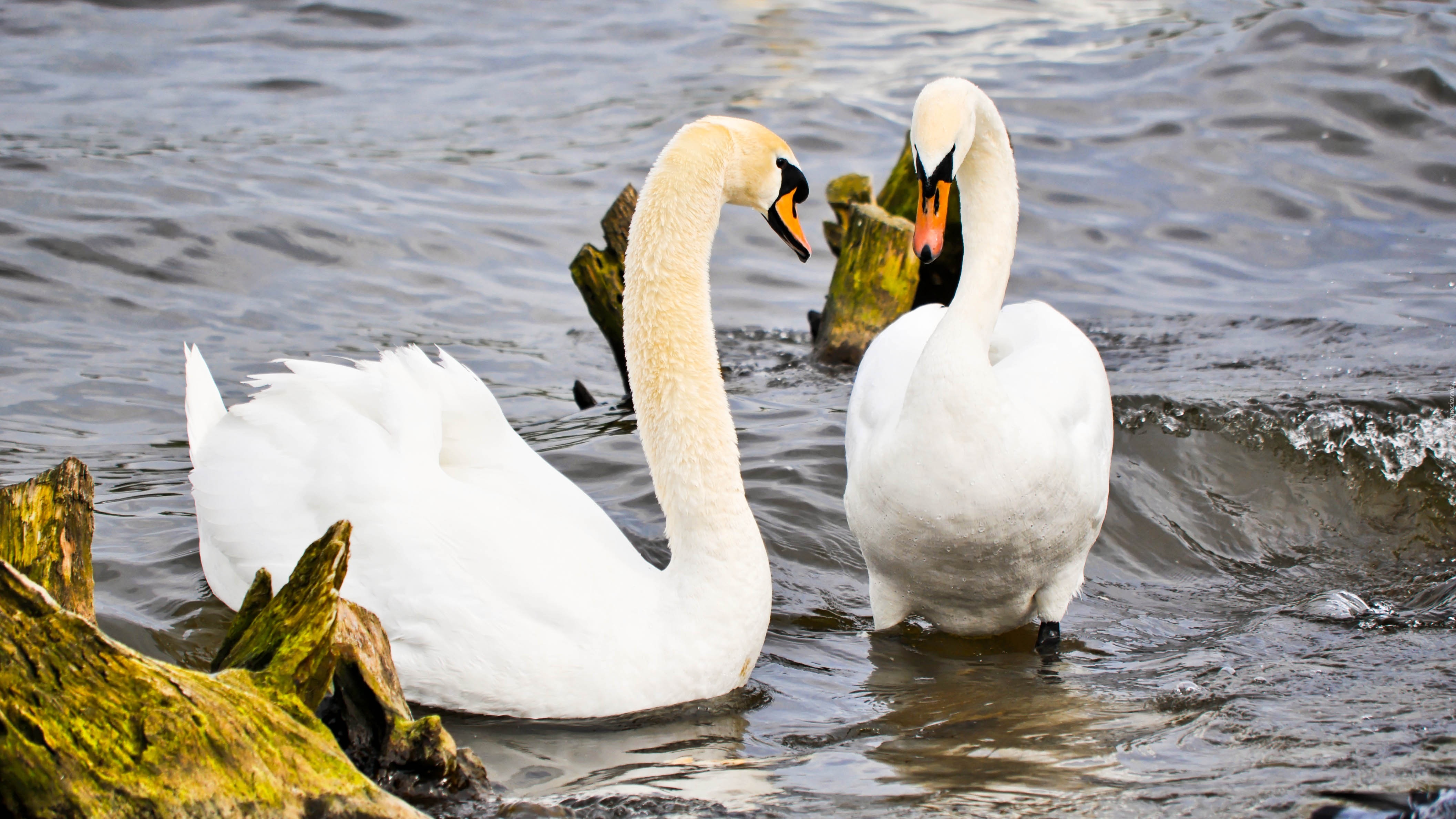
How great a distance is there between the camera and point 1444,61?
47.0 feet

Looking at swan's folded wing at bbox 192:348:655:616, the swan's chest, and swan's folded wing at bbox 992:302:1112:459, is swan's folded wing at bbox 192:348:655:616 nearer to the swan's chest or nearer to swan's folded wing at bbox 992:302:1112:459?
the swan's chest

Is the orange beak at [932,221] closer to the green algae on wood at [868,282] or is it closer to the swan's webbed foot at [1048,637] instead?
the swan's webbed foot at [1048,637]

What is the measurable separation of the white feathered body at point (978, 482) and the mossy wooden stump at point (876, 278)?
2.79 metres

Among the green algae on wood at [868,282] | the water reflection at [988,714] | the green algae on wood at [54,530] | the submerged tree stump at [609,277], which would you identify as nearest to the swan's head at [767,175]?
the water reflection at [988,714]

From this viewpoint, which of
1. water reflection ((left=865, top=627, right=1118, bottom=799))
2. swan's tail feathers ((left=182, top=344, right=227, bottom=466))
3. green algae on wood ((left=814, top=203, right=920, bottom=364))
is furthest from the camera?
green algae on wood ((left=814, top=203, right=920, bottom=364))

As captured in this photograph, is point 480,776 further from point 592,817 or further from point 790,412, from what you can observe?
point 790,412

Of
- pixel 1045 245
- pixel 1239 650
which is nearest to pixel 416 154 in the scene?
pixel 1045 245

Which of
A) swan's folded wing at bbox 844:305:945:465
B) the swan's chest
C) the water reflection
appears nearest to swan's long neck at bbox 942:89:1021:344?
swan's folded wing at bbox 844:305:945:465

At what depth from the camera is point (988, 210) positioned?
491cm

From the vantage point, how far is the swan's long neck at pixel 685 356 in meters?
4.02

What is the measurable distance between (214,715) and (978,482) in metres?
2.47

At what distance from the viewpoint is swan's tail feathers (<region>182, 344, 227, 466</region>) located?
444cm

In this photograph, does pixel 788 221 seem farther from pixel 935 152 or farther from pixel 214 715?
pixel 214 715

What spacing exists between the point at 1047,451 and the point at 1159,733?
107 centimetres
